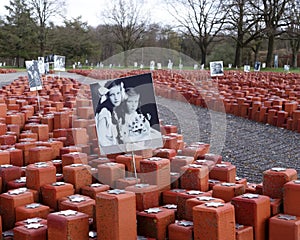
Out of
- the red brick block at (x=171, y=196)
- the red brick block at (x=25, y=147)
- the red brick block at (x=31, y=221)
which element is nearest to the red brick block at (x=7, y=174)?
the red brick block at (x=25, y=147)

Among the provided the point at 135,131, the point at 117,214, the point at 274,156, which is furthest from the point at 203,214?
the point at 274,156

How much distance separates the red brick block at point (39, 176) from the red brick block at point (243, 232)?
4.30ft

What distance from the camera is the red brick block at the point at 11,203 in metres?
2.80

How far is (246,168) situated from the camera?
16.1ft

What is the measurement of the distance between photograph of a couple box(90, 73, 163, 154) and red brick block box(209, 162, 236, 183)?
621 mm

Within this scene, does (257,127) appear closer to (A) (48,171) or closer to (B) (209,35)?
(A) (48,171)

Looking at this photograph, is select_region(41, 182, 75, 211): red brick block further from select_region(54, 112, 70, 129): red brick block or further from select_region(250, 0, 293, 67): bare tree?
select_region(250, 0, 293, 67): bare tree

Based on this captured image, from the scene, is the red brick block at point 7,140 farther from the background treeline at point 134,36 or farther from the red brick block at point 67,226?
the background treeline at point 134,36

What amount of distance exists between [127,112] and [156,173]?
0.46 metres

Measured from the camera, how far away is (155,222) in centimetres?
256

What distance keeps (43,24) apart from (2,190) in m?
49.5

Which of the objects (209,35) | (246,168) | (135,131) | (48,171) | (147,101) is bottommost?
(246,168)

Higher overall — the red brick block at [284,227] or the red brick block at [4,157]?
the red brick block at [4,157]

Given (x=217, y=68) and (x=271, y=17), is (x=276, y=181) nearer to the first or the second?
(x=217, y=68)
